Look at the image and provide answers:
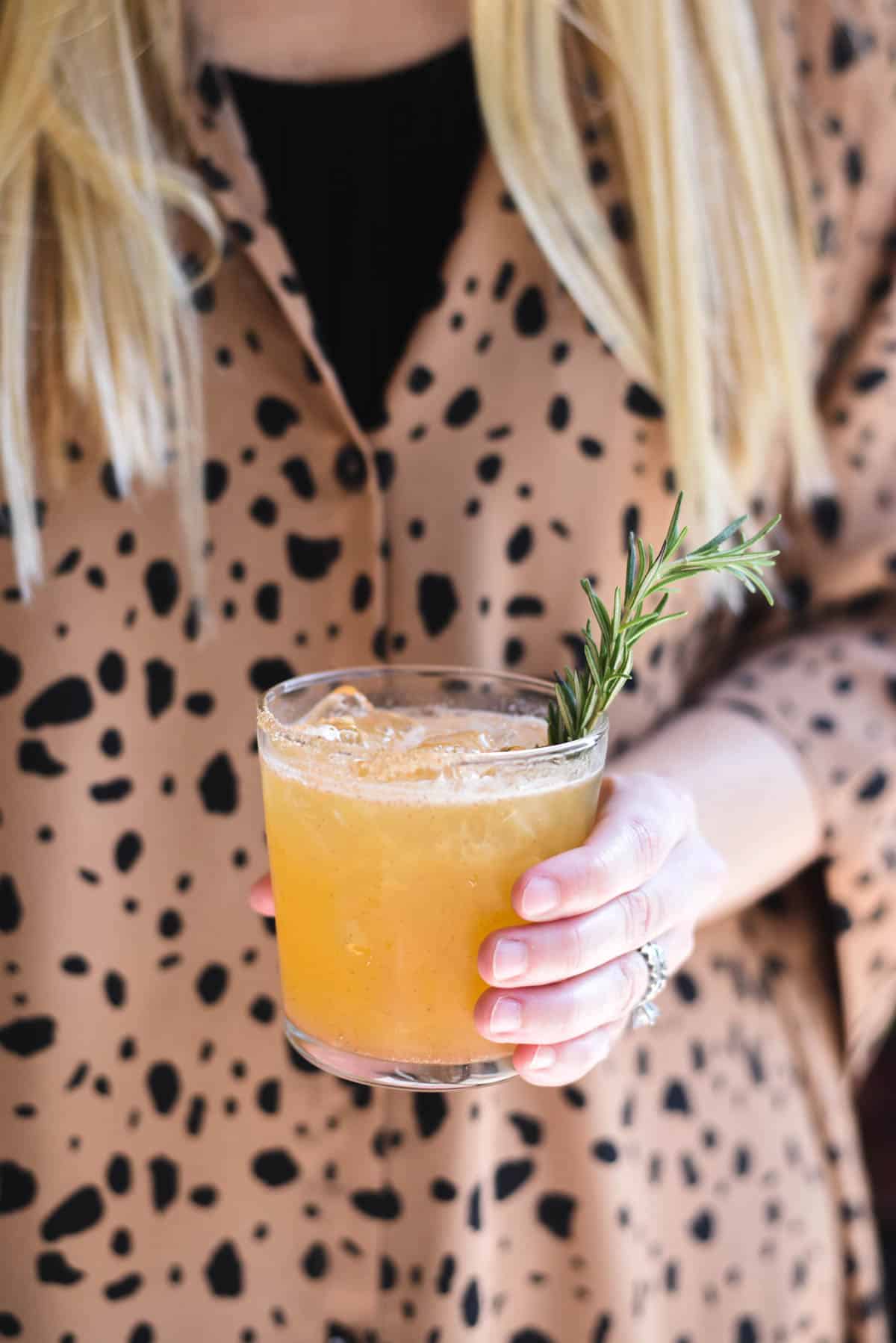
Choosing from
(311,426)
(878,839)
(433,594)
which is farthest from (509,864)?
(878,839)

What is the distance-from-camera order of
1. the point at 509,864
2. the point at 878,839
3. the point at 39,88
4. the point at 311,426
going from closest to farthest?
the point at 509,864 → the point at 39,88 → the point at 311,426 → the point at 878,839

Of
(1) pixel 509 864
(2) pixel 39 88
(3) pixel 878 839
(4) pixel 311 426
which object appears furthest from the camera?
(3) pixel 878 839

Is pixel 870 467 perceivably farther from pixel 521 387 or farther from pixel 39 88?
pixel 39 88

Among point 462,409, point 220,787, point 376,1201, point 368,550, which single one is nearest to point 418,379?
point 462,409

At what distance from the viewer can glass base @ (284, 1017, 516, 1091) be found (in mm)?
688

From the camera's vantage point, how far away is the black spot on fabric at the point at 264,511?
3.50 feet

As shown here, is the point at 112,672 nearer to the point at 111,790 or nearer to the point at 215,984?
the point at 111,790

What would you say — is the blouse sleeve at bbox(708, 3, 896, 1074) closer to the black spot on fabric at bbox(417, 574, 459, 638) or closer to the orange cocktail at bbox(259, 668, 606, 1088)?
the black spot on fabric at bbox(417, 574, 459, 638)

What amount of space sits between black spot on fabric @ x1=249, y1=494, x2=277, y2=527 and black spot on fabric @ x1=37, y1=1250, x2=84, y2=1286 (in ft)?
2.35

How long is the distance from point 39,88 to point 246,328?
269 millimetres

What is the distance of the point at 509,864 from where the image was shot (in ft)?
2.15

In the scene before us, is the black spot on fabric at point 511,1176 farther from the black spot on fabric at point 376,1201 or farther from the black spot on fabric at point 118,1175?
the black spot on fabric at point 118,1175

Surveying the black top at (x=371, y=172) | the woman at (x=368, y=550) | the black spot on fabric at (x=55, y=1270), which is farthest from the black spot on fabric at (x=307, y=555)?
the black spot on fabric at (x=55, y=1270)

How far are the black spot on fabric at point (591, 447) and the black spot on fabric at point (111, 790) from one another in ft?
1.84
